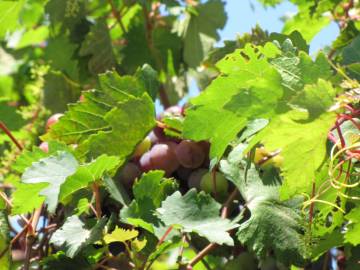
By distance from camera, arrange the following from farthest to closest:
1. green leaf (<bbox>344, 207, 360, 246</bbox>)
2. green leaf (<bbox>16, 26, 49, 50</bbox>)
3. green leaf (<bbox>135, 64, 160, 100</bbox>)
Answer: green leaf (<bbox>16, 26, 49, 50</bbox>) < green leaf (<bbox>135, 64, 160, 100</bbox>) < green leaf (<bbox>344, 207, 360, 246</bbox>)

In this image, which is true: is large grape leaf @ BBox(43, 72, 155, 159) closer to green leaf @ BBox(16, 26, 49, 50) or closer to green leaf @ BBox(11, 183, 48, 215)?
green leaf @ BBox(11, 183, 48, 215)

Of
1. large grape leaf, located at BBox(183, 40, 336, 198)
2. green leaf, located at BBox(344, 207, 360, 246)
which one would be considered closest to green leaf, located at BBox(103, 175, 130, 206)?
large grape leaf, located at BBox(183, 40, 336, 198)

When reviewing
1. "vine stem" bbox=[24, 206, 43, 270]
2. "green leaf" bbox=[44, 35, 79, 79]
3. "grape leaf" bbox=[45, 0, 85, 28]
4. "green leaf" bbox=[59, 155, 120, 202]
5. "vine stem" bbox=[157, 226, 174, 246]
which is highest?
"grape leaf" bbox=[45, 0, 85, 28]

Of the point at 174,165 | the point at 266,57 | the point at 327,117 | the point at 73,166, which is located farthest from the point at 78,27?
the point at 327,117

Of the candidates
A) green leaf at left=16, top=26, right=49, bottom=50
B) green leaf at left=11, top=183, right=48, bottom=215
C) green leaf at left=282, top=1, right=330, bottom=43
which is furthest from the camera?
green leaf at left=16, top=26, right=49, bottom=50

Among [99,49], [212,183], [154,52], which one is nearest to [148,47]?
[154,52]

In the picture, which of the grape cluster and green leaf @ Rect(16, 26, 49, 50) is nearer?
the grape cluster

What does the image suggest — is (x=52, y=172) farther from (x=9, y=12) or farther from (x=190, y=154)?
(x=9, y=12)
